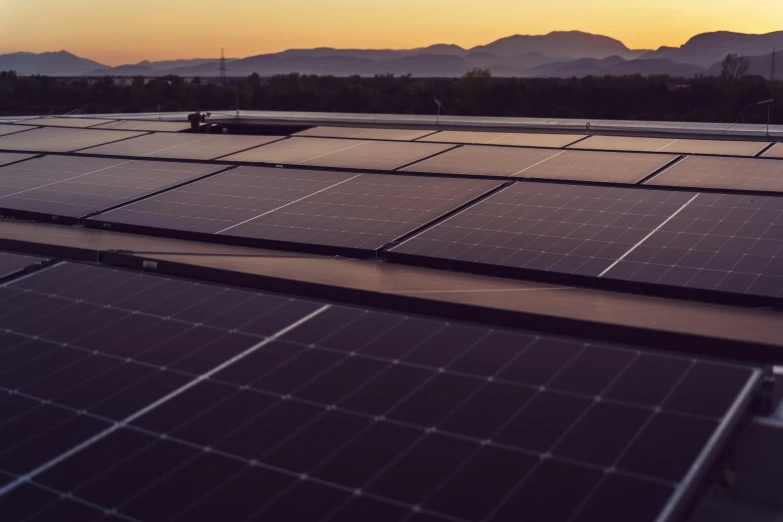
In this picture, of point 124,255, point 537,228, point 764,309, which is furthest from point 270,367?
point 537,228

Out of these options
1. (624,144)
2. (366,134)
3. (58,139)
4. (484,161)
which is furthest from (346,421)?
(58,139)

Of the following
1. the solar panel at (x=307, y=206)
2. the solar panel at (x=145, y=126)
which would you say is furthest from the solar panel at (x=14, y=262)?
the solar panel at (x=145, y=126)

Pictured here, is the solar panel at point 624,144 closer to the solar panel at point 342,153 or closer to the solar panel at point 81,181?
the solar panel at point 342,153

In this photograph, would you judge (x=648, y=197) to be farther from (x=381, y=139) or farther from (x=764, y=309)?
(x=381, y=139)

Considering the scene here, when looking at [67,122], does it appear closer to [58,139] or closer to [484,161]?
[58,139]

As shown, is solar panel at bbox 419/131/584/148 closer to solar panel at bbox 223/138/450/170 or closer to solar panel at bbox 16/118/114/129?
solar panel at bbox 223/138/450/170

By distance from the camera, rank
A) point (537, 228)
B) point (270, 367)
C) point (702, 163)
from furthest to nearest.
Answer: point (702, 163), point (537, 228), point (270, 367)

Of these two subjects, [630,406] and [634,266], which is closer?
[630,406]
